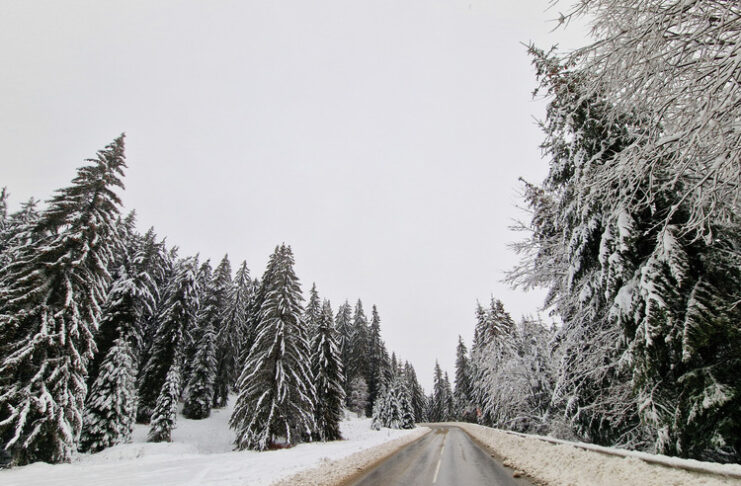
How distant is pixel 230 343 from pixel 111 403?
18.0m

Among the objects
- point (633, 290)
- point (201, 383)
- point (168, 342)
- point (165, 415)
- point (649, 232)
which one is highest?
point (168, 342)

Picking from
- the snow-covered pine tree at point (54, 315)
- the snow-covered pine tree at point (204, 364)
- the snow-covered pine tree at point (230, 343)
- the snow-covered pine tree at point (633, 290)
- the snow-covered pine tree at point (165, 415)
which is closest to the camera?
the snow-covered pine tree at point (633, 290)

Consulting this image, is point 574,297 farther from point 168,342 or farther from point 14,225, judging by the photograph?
point 14,225

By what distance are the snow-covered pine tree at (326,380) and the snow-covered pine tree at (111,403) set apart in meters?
15.0

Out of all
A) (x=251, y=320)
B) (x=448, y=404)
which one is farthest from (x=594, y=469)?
(x=448, y=404)

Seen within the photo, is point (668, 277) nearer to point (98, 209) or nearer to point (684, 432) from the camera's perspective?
point (684, 432)

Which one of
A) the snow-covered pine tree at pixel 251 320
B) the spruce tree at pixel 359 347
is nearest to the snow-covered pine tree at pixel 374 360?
the spruce tree at pixel 359 347

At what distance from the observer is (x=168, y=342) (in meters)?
31.3

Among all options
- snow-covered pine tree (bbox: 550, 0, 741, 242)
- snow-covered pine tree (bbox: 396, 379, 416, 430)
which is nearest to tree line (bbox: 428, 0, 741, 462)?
snow-covered pine tree (bbox: 550, 0, 741, 242)

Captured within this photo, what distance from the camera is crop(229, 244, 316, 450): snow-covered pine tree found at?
24031 millimetres

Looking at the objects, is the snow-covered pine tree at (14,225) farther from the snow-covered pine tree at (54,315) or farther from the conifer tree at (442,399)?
the conifer tree at (442,399)

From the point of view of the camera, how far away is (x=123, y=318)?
26484 mm

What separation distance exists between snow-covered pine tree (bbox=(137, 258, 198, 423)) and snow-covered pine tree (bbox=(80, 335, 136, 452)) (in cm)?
589

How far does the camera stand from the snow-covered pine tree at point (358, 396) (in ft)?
181
